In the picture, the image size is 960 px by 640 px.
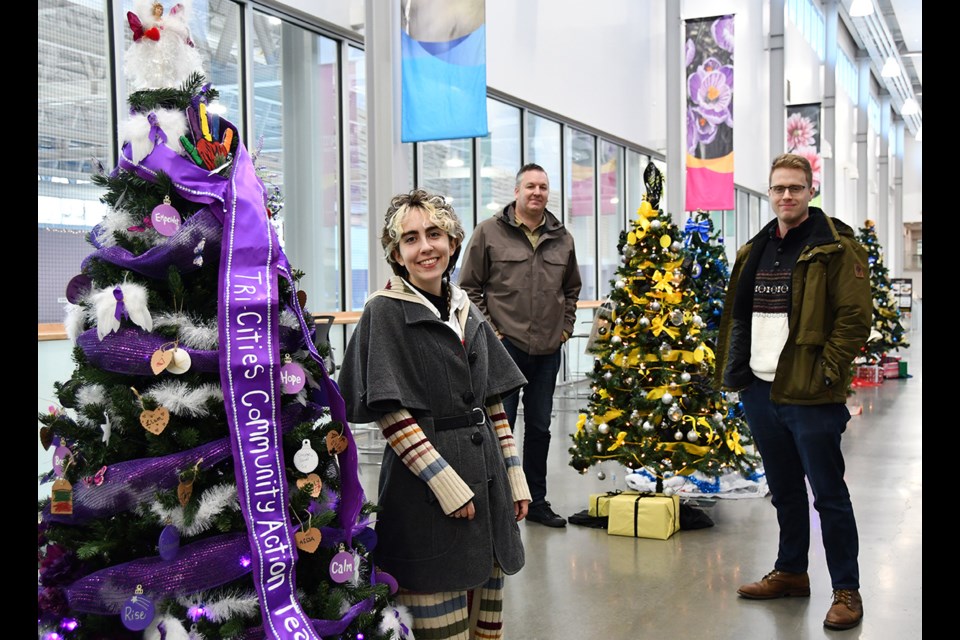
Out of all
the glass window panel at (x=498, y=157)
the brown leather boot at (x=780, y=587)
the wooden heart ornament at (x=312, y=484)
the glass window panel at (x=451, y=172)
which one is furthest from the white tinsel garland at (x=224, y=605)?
the glass window panel at (x=498, y=157)

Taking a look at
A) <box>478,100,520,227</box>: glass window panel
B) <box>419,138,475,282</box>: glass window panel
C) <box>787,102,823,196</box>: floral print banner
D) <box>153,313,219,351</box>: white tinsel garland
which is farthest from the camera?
<box>787,102,823,196</box>: floral print banner

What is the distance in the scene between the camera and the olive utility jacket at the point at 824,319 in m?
3.64

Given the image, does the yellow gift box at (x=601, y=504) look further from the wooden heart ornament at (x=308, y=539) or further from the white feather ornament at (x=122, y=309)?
the white feather ornament at (x=122, y=309)

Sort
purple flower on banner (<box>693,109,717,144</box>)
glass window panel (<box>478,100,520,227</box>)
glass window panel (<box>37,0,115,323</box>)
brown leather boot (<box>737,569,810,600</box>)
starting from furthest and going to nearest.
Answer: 1. purple flower on banner (<box>693,109,717,144</box>)
2. glass window panel (<box>478,100,520,227</box>)
3. glass window panel (<box>37,0,115,323</box>)
4. brown leather boot (<box>737,569,810,600</box>)

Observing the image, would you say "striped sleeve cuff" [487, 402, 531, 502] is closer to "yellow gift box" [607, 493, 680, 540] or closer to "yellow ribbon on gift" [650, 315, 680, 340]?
"yellow gift box" [607, 493, 680, 540]

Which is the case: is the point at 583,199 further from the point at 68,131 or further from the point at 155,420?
the point at 155,420

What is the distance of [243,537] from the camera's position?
2.33 m

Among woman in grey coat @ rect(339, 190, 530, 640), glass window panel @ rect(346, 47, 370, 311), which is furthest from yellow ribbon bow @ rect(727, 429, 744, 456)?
glass window panel @ rect(346, 47, 370, 311)

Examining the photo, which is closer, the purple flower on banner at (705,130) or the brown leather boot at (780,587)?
the brown leather boot at (780,587)

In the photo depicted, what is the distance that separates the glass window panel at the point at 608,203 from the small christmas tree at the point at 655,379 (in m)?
9.63

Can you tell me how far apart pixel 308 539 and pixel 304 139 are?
7.04 meters

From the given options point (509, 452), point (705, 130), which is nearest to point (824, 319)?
point (509, 452)

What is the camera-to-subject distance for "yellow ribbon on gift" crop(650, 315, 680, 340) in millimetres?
5531

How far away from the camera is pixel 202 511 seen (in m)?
2.30
